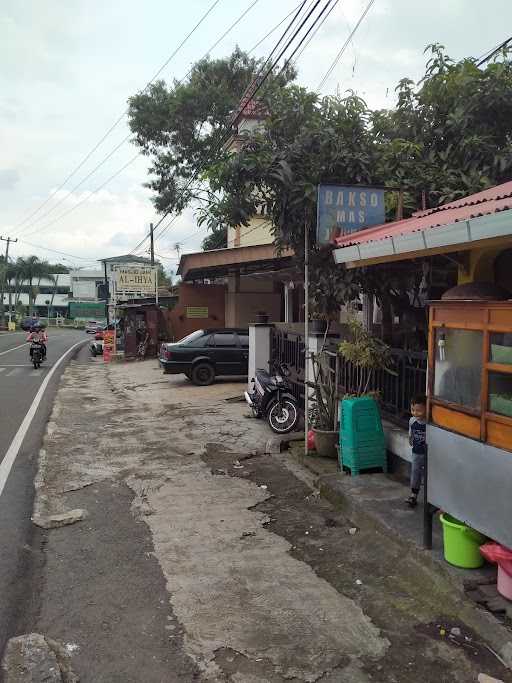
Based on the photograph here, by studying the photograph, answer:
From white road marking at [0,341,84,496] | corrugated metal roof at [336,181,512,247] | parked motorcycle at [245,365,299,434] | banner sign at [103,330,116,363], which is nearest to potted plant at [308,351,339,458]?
parked motorcycle at [245,365,299,434]

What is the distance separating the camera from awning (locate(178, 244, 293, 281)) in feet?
55.3

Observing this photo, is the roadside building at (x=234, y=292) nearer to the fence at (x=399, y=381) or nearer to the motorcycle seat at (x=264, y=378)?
the motorcycle seat at (x=264, y=378)

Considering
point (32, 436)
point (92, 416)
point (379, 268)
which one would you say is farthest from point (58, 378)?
point (379, 268)

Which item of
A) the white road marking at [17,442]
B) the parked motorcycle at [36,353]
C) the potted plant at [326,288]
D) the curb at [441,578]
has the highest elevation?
the potted plant at [326,288]

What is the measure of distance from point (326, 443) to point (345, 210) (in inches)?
114

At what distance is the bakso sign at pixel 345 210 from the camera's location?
6.51m

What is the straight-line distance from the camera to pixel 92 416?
1084 centimetres

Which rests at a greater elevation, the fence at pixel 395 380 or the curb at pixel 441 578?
the fence at pixel 395 380

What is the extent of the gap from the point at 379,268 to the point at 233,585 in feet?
14.0

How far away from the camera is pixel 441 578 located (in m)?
3.89

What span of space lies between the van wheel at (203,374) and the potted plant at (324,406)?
7.33 metres

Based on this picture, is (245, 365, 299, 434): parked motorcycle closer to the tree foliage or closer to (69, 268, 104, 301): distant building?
the tree foliage

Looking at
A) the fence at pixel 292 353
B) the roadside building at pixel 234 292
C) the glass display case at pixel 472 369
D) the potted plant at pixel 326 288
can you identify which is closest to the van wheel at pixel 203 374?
the fence at pixel 292 353

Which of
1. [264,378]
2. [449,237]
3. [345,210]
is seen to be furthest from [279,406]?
[449,237]
